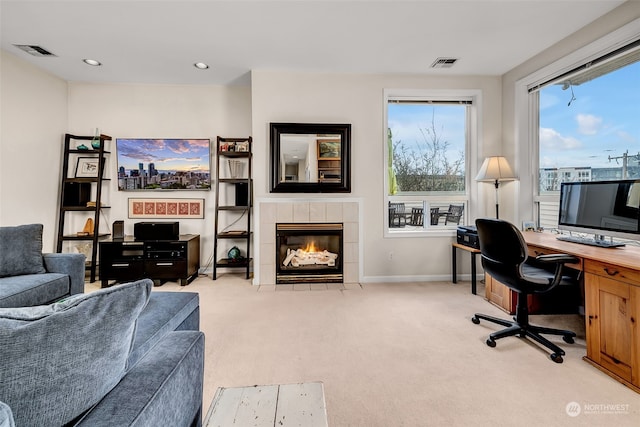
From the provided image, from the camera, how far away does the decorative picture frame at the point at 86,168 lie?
4.21 m

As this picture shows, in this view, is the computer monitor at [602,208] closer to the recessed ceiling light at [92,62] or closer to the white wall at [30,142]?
the recessed ceiling light at [92,62]

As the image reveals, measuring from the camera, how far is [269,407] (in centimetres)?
104

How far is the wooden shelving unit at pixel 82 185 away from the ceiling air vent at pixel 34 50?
0.98 meters

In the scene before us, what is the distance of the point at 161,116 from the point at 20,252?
8.04ft

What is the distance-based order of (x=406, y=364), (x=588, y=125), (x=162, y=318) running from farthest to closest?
1. (x=588, y=125)
2. (x=406, y=364)
3. (x=162, y=318)

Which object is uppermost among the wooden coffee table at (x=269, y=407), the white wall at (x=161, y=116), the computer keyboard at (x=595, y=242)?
the white wall at (x=161, y=116)

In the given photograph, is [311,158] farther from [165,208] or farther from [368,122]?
[165,208]

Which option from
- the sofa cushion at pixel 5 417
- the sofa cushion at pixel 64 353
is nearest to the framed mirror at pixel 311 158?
the sofa cushion at pixel 64 353

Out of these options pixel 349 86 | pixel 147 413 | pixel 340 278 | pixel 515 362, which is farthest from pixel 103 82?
pixel 515 362

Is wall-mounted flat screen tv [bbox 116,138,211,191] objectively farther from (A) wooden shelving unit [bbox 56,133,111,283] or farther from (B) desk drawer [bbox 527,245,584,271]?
(B) desk drawer [bbox 527,245,584,271]

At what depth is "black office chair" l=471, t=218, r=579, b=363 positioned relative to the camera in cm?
212

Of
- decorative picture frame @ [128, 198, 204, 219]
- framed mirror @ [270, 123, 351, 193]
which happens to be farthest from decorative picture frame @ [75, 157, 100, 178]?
framed mirror @ [270, 123, 351, 193]

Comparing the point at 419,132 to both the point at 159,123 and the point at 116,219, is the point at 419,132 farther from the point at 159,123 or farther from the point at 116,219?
the point at 116,219

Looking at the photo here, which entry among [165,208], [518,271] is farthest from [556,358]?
[165,208]
